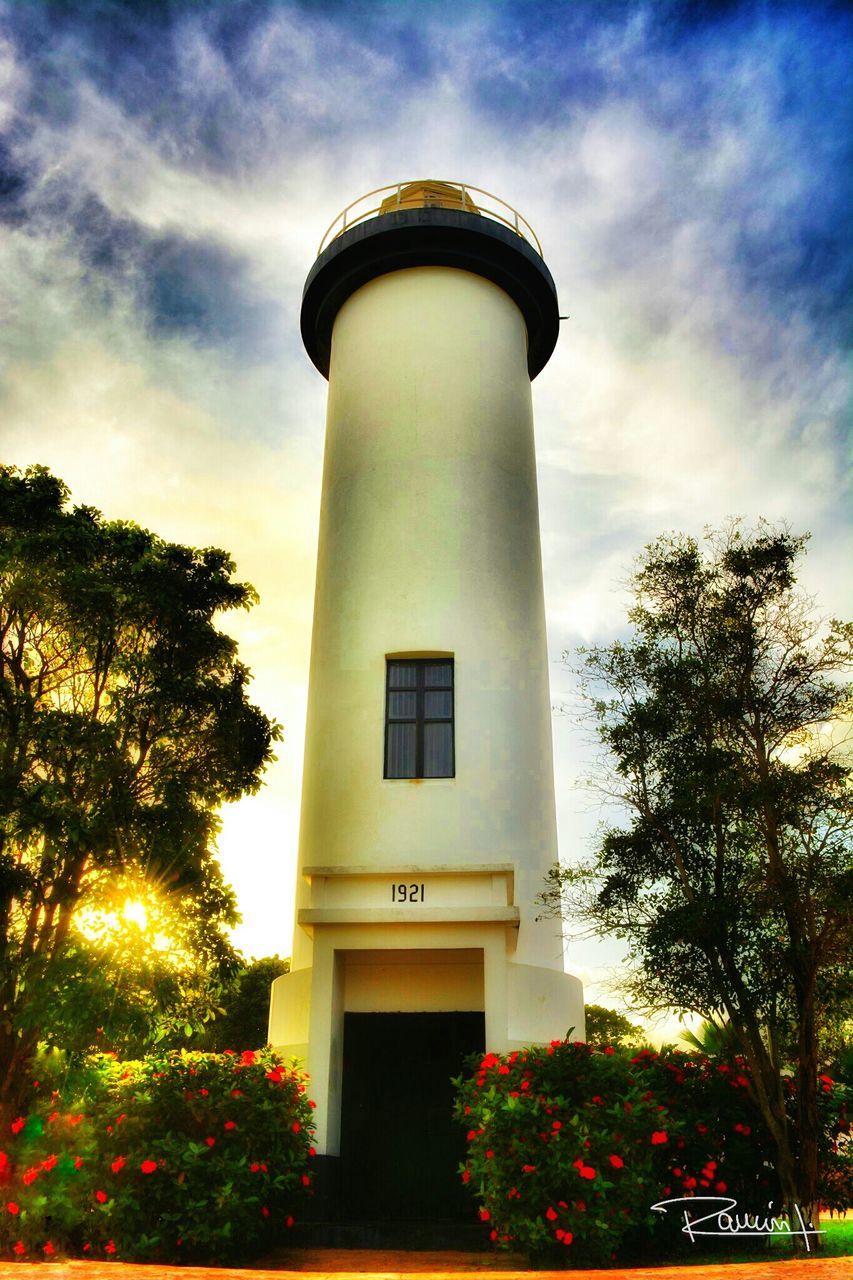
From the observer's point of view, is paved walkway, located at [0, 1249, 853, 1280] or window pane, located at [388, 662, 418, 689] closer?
paved walkway, located at [0, 1249, 853, 1280]

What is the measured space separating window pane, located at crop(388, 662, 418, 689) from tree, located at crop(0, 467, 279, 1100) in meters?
2.33

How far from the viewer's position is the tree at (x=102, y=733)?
11.6 metres

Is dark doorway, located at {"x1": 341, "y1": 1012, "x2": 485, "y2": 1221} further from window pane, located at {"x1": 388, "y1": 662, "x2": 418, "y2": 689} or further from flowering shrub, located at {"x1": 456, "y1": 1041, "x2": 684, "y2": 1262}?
window pane, located at {"x1": 388, "y1": 662, "x2": 418, "y2": 689}

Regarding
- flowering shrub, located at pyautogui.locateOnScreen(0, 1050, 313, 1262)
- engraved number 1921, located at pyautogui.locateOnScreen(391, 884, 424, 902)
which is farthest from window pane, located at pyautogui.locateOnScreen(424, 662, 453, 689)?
flowering shrub, located at pyautogui.locateOnScreen(0, 1050, 313, 1262)

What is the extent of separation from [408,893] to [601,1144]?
4.97 m

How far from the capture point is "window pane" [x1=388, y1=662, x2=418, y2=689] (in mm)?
15820

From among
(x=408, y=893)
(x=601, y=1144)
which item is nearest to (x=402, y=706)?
(x=408, y=893)

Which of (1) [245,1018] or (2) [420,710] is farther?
(1) [245,1018]

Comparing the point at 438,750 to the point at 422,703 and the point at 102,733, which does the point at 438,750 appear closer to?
the point at 422,703

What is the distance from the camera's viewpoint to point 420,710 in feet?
51.2

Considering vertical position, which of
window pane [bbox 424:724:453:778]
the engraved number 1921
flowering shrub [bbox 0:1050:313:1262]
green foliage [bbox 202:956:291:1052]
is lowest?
flowering shrub [bbox 0:1050:313:1262]

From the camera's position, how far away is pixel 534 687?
16.4m

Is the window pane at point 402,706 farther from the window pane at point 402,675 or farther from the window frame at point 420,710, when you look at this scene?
the window pane at point 402,675

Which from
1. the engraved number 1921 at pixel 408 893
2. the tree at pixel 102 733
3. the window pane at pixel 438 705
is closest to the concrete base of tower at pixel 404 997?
the engraved number 1921 at pixel 408 893
